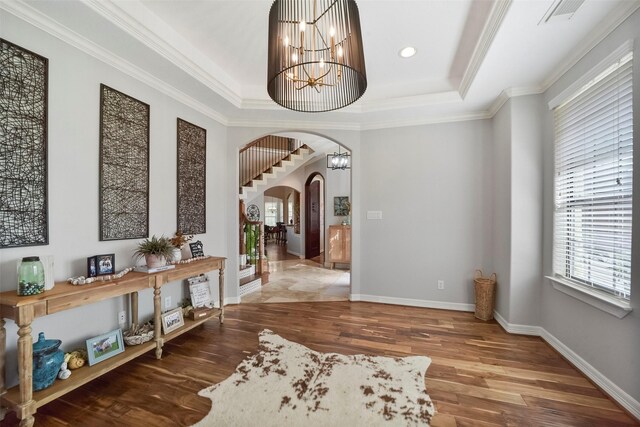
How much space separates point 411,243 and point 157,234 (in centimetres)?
325

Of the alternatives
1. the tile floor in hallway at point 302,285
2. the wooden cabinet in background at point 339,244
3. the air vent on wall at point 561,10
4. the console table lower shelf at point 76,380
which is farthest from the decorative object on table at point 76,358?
the wooden cabinet in background at point 339,244

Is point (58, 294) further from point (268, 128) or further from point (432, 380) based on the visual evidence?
point (268, 128)

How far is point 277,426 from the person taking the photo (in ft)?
5.64

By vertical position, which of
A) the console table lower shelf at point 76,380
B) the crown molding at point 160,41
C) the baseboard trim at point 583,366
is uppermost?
the crown molding at point 160,41

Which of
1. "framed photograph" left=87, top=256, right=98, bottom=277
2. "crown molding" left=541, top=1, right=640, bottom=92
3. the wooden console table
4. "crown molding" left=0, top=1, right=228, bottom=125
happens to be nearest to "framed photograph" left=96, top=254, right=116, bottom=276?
"framed photograph" left=87, top=256, right=98, bottom=277

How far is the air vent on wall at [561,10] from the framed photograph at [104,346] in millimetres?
4041

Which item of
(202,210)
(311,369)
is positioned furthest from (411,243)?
(202,210)

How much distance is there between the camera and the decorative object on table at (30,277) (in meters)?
1.74

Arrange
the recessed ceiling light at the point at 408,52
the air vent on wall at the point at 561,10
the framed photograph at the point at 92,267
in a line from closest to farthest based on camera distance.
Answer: the air vent on wall at the point at 561,10 → the framed photograph at the point at 92,267 → the recessed ceiling light at the point at 408,52

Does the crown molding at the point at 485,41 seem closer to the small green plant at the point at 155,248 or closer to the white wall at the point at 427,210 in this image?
the white wall at the point at 427,210

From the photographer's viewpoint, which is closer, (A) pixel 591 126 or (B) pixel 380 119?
(A) pixel 591 126

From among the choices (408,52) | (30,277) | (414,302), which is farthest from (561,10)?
(30,277)

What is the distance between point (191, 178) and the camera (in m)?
3.48

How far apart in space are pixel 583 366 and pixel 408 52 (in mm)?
3253
